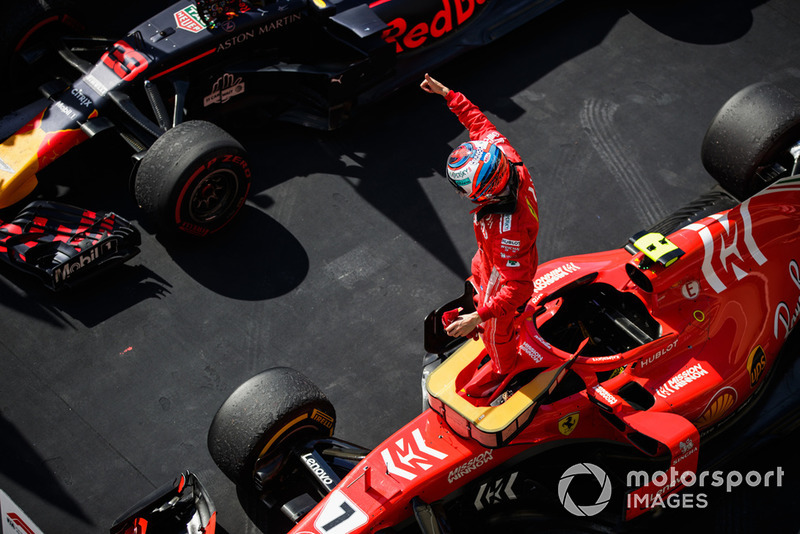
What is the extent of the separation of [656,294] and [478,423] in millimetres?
1489

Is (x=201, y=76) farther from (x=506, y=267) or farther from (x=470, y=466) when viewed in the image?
(x=470, y=466)

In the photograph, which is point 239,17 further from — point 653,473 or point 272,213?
point 653,473

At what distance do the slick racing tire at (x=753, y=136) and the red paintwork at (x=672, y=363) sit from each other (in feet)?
2.67

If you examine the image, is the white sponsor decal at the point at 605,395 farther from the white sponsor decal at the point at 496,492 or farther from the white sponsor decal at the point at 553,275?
the white sponsor decal at the point at 553,275

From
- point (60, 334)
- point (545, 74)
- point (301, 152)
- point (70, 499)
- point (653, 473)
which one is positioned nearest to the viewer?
point (653, 473)

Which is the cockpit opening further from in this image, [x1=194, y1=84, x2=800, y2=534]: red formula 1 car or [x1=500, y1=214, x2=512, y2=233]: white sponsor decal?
[x1=500, y1=214, x2=512, y2=233]: white sponsor decal

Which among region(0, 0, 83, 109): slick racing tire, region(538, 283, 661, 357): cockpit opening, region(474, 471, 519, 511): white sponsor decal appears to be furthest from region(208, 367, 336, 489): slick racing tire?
region(0, 0, 83, 109): slick racing tire

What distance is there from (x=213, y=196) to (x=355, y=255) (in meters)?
1.23

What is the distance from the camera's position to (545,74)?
8117 millimetres

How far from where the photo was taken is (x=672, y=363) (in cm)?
488

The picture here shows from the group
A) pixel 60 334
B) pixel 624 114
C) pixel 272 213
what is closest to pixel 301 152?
pixel 272 213

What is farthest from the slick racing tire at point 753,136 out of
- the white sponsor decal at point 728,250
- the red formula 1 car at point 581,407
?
the white sponsor decal at point 728,250

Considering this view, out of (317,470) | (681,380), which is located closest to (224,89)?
(317,470)

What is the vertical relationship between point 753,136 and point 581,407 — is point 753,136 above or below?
below
